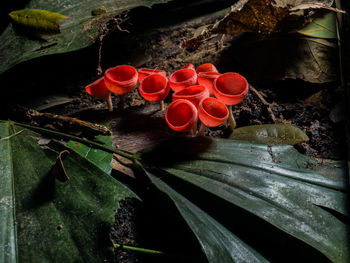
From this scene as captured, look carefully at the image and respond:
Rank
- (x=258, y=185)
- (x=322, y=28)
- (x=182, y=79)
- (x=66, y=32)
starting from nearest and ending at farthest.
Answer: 1. (x=258, y=185)
2. (x=182, y=79)
3. (x=66, y=32)
4. (x=322, y=28)

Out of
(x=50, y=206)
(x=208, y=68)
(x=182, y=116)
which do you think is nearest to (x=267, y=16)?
(x=208, y=68)

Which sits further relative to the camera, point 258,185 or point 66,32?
point 66,32

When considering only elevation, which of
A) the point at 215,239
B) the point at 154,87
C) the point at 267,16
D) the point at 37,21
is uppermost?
the point at 37,21

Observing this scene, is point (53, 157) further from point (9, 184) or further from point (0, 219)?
point (0, 219)

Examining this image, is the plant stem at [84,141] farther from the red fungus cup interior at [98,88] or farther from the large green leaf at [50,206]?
the red fungus cup interior at [98,88]

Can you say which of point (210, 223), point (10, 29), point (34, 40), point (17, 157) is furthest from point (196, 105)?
point (10, 29)

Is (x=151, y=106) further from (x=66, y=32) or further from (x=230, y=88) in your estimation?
(x=66, y=32)

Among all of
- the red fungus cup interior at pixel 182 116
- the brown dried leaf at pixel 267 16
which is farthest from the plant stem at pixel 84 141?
the brown dried leaf at pixel 267 16

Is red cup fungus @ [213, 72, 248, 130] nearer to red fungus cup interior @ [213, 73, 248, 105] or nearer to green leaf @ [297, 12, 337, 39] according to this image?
red fungus cup interior @ [213, 73, 248, 105]

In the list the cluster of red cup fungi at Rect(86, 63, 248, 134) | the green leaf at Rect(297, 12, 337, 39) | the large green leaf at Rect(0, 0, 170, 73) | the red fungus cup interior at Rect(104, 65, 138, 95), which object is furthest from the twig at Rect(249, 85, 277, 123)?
the large green leaf at Rect(0, 0, 170, 73)
